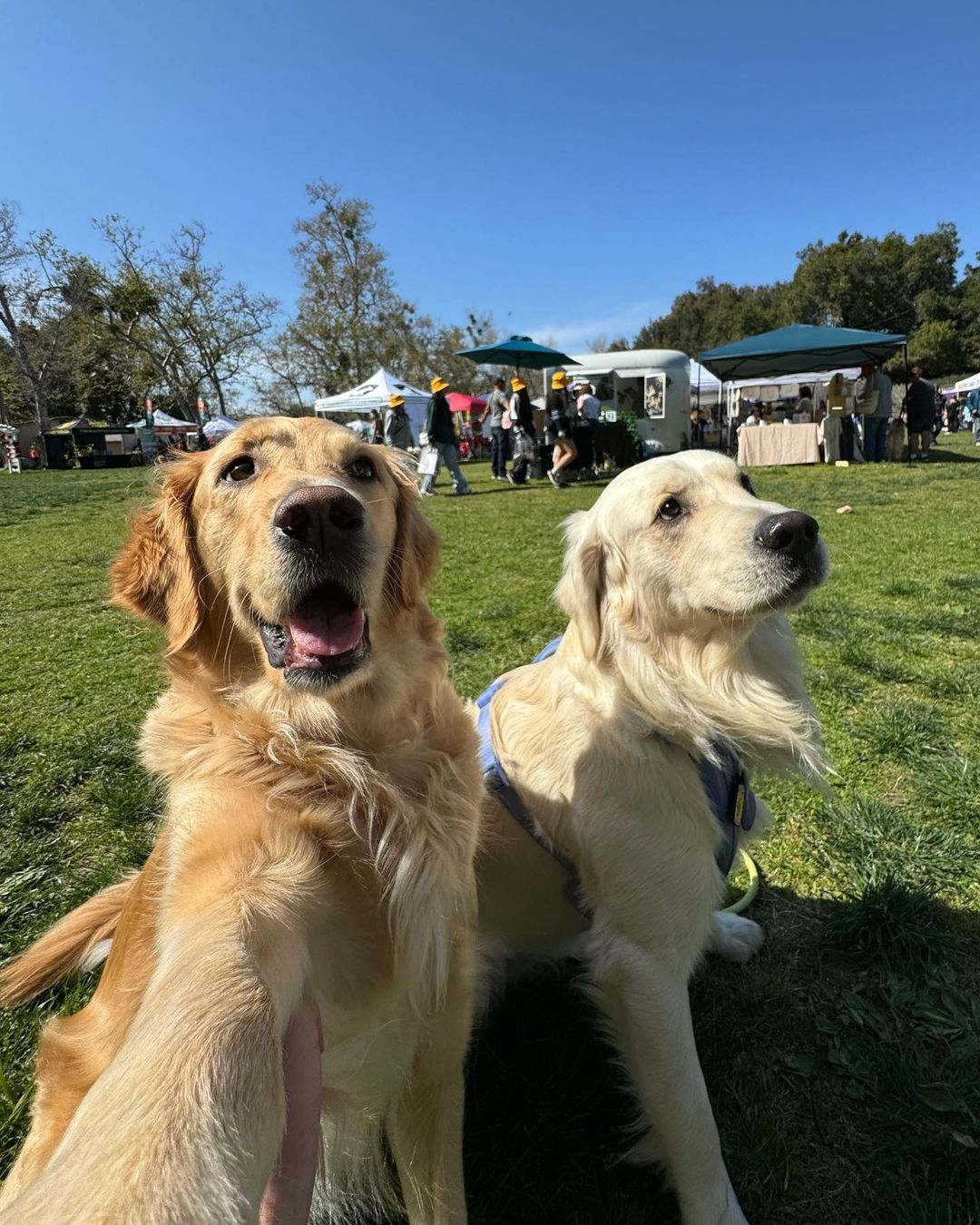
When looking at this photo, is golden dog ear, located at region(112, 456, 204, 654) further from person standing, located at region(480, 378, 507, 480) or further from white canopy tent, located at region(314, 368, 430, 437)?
white canopy tent, located at region(314, 368, 430, 437)

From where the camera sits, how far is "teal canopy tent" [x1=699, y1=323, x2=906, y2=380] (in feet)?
53.9

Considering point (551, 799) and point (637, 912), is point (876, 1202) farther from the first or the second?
point (551, 799)

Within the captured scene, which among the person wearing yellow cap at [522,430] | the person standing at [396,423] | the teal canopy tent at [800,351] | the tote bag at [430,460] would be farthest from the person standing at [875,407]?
the person standing at [396,423]

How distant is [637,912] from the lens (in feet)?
5.34

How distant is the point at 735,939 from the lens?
209cm

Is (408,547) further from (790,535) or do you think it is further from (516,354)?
(516,354)

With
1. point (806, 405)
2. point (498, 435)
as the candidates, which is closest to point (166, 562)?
point (498, 435)

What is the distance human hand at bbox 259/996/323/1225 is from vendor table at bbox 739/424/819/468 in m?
18.9

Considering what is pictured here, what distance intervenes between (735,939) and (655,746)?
0.82 metres

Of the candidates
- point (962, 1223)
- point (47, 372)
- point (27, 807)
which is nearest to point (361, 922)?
point (962, 1223)

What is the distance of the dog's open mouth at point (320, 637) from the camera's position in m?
1.61

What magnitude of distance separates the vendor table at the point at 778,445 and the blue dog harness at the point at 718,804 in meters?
17.8

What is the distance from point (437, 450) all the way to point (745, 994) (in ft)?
43.6

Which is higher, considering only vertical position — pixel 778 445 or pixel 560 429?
pixel 560 429
